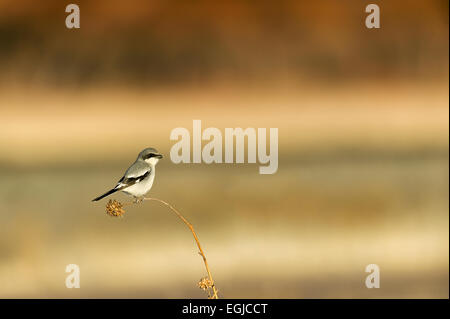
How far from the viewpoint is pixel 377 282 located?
2.05 m

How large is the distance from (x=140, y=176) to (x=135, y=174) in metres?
0.02

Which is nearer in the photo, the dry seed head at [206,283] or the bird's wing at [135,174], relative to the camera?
the dry seed head at [206,283]

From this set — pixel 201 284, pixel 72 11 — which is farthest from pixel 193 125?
pixel 201 284

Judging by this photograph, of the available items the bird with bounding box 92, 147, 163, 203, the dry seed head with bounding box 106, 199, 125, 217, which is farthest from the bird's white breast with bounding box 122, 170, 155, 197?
the dry seed head with bounding box 106, 199, 125, 217

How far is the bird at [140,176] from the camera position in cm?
174

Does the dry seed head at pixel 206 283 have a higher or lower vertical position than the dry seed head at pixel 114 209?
lower

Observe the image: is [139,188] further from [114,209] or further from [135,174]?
[114,209]

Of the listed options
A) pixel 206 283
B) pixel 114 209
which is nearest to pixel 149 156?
pixel 114 209

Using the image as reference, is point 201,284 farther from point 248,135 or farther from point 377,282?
point 377,282

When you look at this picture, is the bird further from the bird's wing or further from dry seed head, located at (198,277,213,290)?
dry seed head, located at (198,277,213,290)

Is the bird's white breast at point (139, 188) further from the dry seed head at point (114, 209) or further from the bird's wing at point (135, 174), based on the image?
the dry seed head at point (114, 209)

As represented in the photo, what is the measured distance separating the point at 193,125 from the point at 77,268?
2.38 ft

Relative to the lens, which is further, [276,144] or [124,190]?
[276,144]

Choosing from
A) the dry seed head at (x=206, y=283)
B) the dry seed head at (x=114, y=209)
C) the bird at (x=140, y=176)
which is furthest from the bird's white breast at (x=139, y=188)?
the dry seed head at (x=206, y=283)
